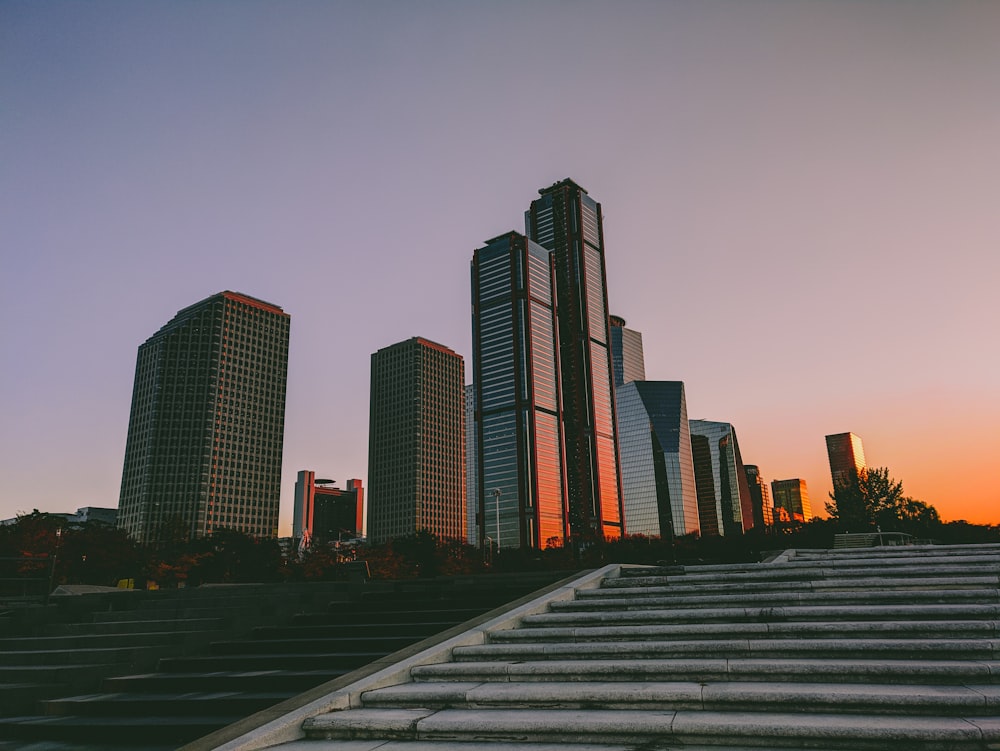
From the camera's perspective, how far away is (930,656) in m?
6.73

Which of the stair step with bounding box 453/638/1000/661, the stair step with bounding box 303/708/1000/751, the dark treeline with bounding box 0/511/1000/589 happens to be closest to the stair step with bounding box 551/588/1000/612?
the stair step with bounding box 453/638/1000/661

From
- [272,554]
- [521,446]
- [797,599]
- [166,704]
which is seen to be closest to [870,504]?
[797,599]

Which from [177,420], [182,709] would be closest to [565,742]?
[182,709]

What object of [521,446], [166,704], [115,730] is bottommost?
[115,730]

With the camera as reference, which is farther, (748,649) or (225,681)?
(225,681)

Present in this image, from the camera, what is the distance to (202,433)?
604ft

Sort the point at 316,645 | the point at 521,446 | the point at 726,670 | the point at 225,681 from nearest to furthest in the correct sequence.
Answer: the point at 726,670 < the point at 225,681 < the point at 316,645 < the point at 521,446

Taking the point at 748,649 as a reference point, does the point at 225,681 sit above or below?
below

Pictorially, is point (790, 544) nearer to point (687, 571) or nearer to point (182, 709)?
point (687, 571)

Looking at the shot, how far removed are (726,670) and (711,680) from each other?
7.4 inches

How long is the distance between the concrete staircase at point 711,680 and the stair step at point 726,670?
0.01m

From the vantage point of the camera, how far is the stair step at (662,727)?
4902 mm

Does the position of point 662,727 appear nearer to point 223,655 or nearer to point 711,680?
point 711,680

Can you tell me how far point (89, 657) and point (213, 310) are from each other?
201571 millimetres
